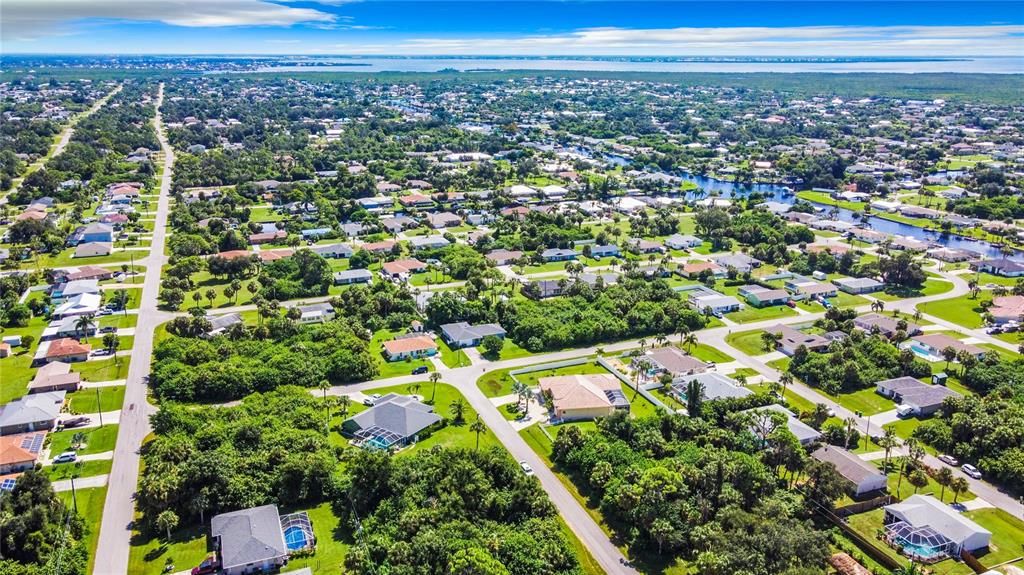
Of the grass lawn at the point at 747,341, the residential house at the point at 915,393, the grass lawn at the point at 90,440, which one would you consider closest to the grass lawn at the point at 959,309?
the residential house at the point at 915,393

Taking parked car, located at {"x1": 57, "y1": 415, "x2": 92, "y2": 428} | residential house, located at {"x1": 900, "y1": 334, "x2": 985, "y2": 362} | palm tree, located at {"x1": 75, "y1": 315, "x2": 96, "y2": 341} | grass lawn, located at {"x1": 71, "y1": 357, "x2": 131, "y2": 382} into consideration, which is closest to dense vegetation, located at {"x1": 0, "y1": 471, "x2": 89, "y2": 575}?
parked car, located at {"x1": 57, "y1": 415, "x2": 92, "y2": 428}

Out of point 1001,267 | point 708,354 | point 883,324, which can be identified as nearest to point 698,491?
point 708,354

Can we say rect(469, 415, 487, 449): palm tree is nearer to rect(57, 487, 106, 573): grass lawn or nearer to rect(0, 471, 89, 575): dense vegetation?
rect(57, 487, 106, 573): grass lawn

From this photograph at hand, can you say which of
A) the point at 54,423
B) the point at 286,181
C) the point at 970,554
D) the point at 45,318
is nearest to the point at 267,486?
the point at 54,423

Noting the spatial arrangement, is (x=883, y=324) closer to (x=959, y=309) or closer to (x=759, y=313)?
(x=759, y=313)

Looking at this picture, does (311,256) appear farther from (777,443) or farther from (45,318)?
(777,443)
